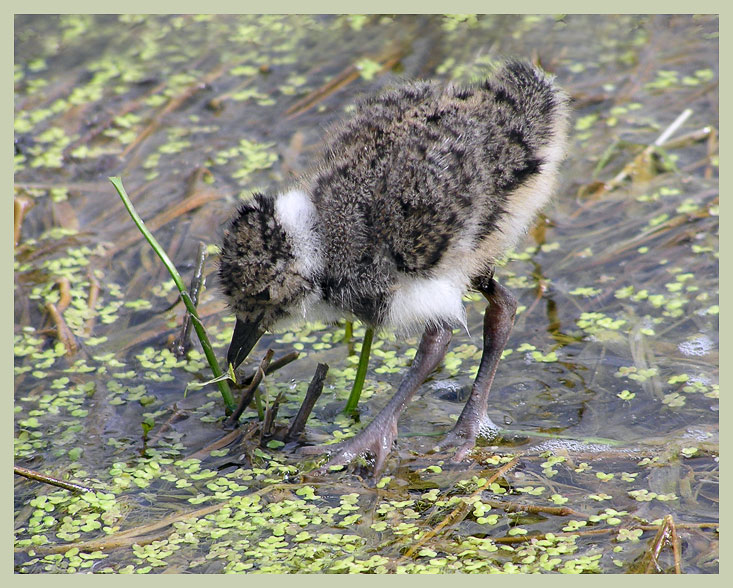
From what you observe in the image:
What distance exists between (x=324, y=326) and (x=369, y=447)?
113 centimetres

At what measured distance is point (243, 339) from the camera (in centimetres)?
369

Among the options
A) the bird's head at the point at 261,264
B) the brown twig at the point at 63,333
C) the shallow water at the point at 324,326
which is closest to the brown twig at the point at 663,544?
the shallow water at the point at 324,326

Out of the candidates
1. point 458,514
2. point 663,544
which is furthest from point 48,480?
point 663,544

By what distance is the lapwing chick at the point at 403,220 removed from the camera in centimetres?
331

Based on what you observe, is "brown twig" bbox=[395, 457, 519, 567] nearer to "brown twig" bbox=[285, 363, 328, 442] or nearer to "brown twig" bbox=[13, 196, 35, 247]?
"brown twig" bbox=[285, 363, 328, 442]

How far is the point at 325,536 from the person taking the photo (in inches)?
125

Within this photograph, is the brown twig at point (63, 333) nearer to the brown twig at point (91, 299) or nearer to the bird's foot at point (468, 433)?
the brown twig at point (91, 299)

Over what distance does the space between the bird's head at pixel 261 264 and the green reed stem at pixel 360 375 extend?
0.39 m

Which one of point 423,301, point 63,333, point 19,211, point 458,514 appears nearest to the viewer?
point 458,514

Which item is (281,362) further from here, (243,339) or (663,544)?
(663,544)

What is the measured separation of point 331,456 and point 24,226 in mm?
2782

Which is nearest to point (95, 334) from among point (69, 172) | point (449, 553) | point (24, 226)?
point (24, 226)

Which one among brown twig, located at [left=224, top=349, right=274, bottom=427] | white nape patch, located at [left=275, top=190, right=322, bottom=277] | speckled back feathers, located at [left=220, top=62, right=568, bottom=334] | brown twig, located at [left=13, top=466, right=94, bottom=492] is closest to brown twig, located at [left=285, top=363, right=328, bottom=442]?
brown twig, located at [left=224, top=349, right=274, bottom=427]

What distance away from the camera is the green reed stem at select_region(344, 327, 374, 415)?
3.77 meters
